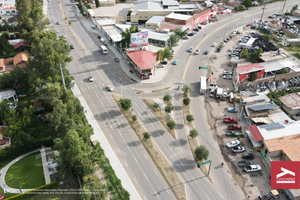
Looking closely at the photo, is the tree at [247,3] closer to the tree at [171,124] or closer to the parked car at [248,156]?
the tree at [171,124]

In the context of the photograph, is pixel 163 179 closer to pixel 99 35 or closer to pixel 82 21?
pixel 99 35

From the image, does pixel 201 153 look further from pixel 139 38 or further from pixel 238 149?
pixel 139 38

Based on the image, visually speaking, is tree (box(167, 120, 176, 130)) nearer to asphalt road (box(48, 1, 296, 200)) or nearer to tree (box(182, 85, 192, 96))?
asphalt road (box(48, 1, 296, 200))

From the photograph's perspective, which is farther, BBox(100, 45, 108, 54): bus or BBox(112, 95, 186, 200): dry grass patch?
BBox(100, 45, 108, 54): bus

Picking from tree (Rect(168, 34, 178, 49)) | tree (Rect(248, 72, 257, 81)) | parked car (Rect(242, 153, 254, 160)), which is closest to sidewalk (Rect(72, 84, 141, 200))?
parked car (Rect(242, 153, 254, 160))

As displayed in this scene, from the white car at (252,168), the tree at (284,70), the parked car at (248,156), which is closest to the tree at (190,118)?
the parked car at (248,156)

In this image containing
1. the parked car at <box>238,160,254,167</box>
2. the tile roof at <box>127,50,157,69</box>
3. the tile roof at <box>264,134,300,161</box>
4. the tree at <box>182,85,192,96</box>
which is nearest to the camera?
the tile roof at <box>264,134,300,161</box>
